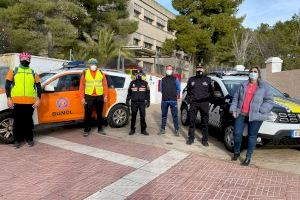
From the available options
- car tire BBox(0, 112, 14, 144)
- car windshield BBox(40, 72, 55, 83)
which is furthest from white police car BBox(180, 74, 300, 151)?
car tire BBox(0, 112, 14, 144)

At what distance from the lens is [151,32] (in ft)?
148

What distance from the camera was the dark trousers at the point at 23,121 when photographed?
24.5 ft

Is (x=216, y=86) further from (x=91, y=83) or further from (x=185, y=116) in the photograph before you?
(x=91, y=83)

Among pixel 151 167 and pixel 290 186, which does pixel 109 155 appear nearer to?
pixel 151 167

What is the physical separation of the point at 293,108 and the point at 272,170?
138 centimetres

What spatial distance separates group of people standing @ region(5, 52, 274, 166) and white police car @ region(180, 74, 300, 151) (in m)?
0.34

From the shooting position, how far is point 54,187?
5.33 m

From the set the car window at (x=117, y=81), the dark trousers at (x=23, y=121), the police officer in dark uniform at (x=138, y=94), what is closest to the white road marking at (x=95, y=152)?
the dark trousers at (x=23, y=121)

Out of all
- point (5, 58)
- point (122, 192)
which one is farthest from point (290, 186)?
point (5, 58)

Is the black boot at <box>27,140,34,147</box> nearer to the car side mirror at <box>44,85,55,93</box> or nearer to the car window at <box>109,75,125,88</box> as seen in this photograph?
the car side mirror at <box>44,85,55,93</box>

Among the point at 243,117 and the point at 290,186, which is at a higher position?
the point at 243,117

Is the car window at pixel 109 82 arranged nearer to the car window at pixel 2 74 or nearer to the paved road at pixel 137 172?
the paved road at pixel 137 172

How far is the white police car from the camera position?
675cm

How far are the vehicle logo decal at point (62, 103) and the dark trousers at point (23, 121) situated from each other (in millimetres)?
1033
